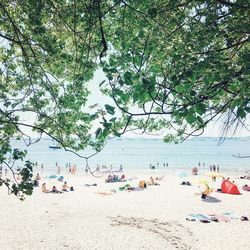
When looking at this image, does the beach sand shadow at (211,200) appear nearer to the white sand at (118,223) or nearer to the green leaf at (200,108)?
the white sand at (118,223)

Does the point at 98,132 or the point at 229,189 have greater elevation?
the point at 98,132

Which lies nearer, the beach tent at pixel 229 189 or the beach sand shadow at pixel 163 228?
the beach sand shadow at pixel 163 228

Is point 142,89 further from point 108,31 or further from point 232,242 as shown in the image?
point 232,242

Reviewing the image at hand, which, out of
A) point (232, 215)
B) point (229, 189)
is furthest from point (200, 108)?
point (229, 189)

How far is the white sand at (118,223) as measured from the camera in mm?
15086

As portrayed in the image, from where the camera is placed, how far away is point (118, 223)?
738 inches

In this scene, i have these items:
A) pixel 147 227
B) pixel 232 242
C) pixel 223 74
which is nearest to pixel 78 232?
pixel 147 227

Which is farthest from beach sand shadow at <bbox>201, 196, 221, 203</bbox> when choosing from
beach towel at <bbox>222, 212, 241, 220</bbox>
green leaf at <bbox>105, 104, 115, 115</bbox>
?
green leaf at <bbox>105, 104, 115, 115</bbox>

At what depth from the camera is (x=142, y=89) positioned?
Answer: 2.94 meters

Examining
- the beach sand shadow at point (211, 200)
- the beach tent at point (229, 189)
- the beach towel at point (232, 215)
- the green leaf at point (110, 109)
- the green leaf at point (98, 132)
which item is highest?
the green leaf at point (110, 109)

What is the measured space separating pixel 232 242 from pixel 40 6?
15126 mm

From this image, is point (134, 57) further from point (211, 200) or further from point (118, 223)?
point (211, 200)

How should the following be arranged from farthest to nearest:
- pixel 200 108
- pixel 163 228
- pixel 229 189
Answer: pixel 229 189, pixel 163 228, pixel 200 108

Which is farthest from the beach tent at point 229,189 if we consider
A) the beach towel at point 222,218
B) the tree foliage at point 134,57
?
the tree foliage at point 134,57
